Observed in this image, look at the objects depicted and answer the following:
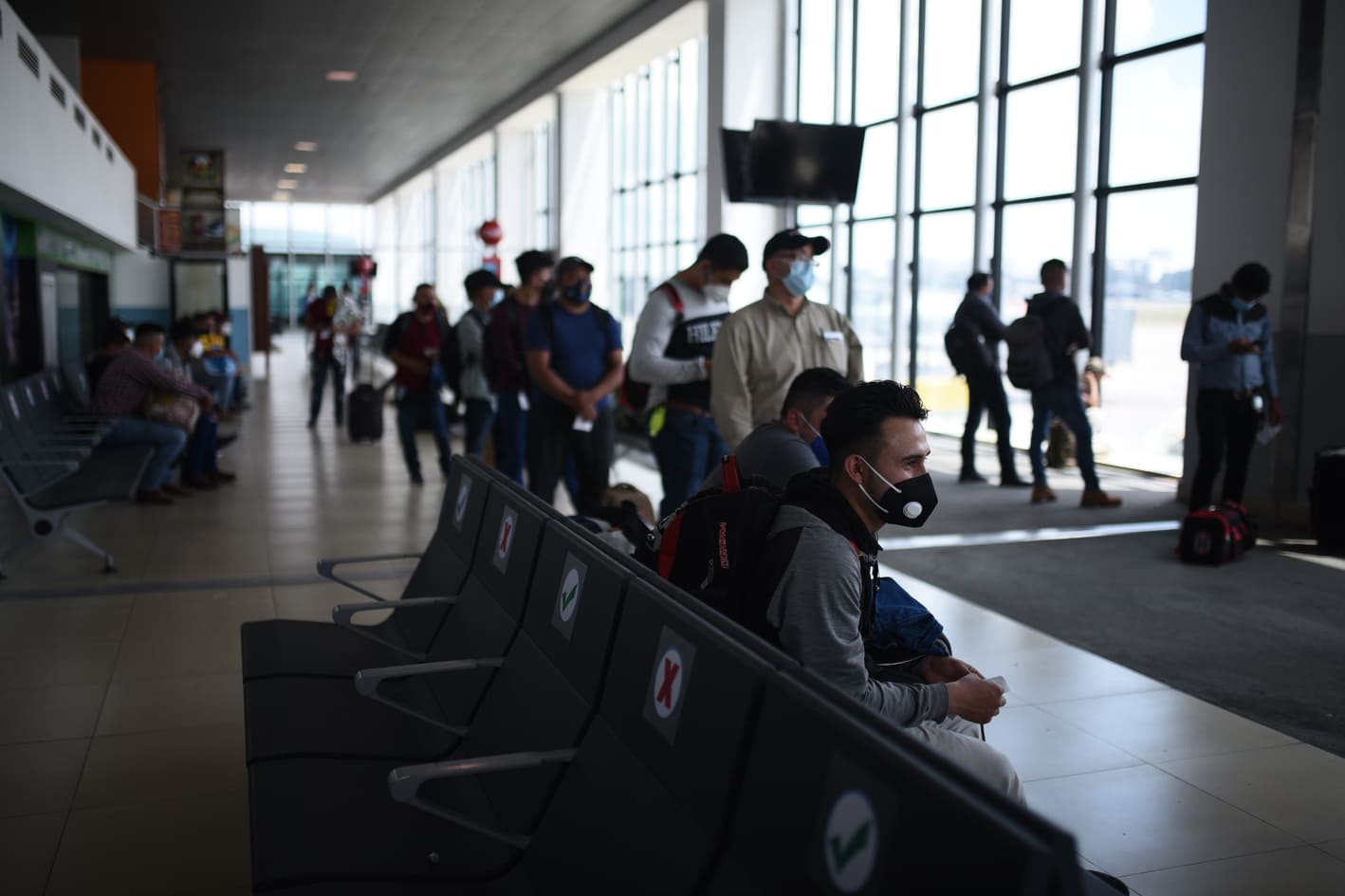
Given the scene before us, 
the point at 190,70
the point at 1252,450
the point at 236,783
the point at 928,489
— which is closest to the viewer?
the point at 928,489

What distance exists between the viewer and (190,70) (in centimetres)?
2195

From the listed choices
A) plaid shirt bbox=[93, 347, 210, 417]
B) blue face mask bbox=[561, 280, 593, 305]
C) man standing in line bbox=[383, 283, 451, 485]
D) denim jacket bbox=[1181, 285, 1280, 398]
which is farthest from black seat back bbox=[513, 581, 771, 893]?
man standing in line bbox=[383, 283, 451, 485]

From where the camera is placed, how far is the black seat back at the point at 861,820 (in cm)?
118

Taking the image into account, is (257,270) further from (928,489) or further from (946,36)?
(928,489)

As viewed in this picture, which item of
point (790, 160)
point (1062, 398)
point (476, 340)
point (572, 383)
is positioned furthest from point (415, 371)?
point (1062, 398)

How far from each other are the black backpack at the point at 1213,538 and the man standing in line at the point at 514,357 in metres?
3.94

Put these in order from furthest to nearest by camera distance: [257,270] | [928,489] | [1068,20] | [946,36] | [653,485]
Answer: [257,270] → [946,36] → [1068,20] → [653,485] → [928,489]

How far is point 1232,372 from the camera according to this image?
25.5ft

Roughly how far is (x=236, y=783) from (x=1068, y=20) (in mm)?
10764

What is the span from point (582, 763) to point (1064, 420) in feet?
25.6

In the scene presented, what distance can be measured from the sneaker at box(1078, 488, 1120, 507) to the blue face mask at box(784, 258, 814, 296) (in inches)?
188

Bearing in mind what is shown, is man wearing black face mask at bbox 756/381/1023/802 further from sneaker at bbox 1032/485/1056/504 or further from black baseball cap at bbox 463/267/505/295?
sneaker at bbox 1032/485/1056/504

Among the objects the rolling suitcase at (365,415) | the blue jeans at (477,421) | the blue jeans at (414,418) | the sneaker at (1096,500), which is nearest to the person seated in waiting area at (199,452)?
the blue jeans at (414,418)

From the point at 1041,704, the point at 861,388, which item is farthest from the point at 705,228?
the point at 861,388
